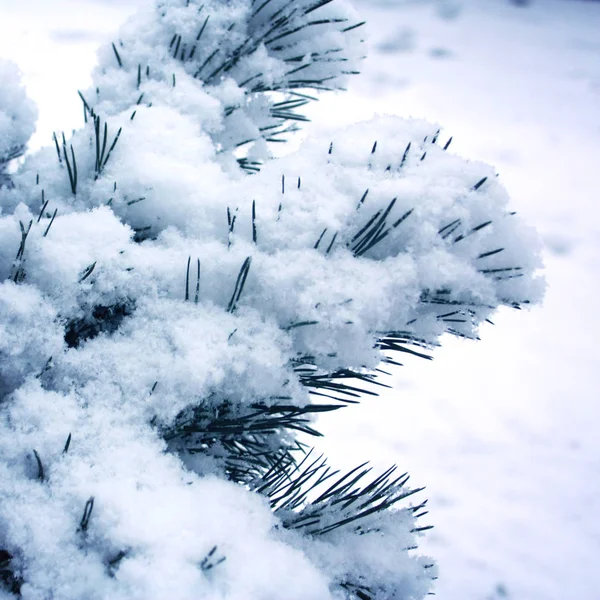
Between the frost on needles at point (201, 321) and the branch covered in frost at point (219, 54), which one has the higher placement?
the branch covered in frost at point (219, 54)

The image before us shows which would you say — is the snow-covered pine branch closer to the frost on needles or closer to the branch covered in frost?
the frost on needles

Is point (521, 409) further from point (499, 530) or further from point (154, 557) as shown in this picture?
point (154, 557)

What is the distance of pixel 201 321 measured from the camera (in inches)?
29.5

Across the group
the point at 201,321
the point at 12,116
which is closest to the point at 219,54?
the point at 12,116

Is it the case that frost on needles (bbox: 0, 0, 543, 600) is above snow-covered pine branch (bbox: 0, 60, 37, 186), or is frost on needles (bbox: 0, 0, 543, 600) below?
below

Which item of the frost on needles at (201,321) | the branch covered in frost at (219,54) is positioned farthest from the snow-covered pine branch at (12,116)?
the branch covered in frost at (219,54)

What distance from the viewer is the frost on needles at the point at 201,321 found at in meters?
0.60

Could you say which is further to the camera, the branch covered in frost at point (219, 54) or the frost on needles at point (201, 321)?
the branch covered in frost at point (219, 54)

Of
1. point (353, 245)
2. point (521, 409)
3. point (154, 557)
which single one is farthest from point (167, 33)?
point (521, 409)

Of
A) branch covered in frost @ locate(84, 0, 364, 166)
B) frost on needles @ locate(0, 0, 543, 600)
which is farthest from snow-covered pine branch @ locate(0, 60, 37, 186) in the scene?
branch covered in frost @ locate(84, 0, 364, 166)

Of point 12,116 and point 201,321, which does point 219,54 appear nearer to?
point 12,116

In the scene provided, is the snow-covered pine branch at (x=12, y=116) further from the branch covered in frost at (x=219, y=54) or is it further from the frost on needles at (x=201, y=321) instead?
the branch covered in frost at (x=219, y=54)

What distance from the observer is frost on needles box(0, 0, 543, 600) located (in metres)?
0.60

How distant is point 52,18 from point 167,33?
5667mm
